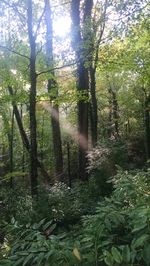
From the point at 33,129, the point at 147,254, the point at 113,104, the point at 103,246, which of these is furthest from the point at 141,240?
the point at 113,104

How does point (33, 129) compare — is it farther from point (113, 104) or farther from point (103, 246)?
point (113, 104)

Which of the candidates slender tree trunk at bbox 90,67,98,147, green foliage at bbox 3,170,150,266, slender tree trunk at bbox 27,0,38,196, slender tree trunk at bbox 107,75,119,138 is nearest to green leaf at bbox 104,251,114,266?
green foliage at bbox 3,170,150,266

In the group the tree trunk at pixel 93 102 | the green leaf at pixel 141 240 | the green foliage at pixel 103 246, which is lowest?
the green foliage at pixel 103 246

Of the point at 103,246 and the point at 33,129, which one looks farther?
the point at 33,129

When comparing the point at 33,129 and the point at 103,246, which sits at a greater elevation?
the point at 33,129

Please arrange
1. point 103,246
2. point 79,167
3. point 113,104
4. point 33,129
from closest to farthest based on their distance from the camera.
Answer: point 103,246
point 33,129
point 79,167
point 113,104

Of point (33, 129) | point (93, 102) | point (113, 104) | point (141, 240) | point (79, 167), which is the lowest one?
point (79, 167)

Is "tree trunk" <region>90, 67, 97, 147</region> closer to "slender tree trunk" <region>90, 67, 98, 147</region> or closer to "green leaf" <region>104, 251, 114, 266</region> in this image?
"slender tree trunk" <region>90, 67, 98, 147</region>

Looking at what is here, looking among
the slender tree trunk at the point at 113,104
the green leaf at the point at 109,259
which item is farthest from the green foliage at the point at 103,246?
the slender tree trunk at the point at 113,104

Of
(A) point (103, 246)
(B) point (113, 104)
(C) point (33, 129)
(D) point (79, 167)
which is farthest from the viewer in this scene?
(B) point (113, 104)

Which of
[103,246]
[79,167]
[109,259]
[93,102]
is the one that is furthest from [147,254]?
[93,102]

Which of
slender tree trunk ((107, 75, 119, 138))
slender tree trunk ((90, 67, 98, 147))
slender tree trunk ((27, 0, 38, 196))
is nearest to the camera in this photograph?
slender tree trunk ((27, 0, 38, 196))

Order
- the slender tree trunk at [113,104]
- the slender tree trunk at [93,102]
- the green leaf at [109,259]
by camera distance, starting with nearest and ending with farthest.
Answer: the green leaf at [109,259], the slender tree trunk at [93,102], the slender tree trunk at [113,104]

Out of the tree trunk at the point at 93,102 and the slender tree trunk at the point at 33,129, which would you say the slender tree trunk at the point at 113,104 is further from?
the slender tree trunk at the point at 33,129
